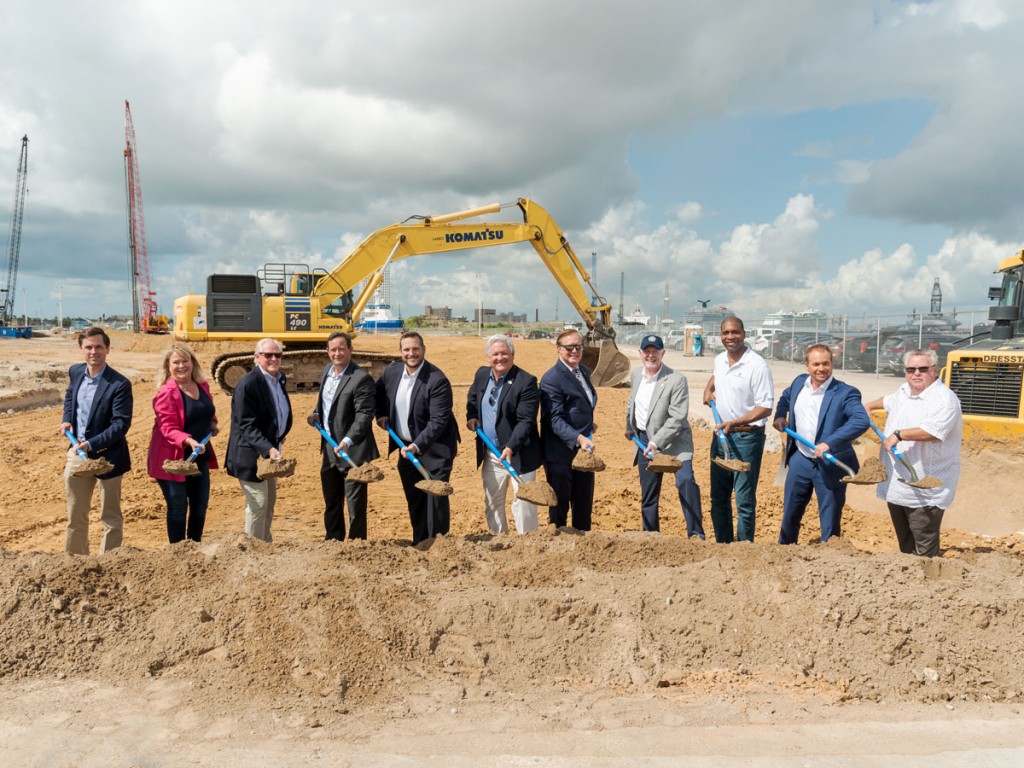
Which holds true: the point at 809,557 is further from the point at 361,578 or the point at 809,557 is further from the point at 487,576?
the point at 361,578

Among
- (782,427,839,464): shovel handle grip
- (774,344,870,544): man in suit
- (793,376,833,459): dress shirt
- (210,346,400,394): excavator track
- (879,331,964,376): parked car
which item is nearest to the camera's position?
(782,427,839,464): shovel handle grip

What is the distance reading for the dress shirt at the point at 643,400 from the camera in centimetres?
529

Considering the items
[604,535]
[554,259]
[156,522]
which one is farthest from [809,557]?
[554,259]

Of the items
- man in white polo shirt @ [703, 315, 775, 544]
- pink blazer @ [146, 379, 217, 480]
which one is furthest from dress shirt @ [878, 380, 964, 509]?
pink blazer @ [146, 379, 217, 480]

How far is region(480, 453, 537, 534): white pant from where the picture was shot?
5133 millimetres

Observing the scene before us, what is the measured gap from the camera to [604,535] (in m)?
5.02

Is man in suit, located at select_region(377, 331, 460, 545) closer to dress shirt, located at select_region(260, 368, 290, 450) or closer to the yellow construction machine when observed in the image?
dress shirt, located at select_region(260, 368, 290, 450)

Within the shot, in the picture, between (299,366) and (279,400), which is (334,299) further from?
(279,400)

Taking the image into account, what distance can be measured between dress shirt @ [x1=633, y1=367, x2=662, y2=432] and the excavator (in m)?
9.49

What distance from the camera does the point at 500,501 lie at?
205 inches

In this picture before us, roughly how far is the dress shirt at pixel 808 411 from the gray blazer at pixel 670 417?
74 centimetres

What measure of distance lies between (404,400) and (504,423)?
0.73 meters

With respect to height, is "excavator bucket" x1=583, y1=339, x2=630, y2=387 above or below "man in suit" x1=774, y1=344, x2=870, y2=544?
above

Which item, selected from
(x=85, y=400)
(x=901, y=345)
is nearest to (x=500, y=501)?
(x=85, y=400)
